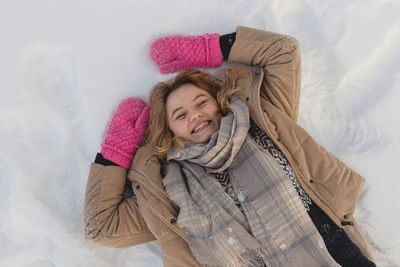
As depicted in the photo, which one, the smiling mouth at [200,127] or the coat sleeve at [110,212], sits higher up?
the smiling mouth at [200,127]

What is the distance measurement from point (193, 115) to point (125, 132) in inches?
17.7

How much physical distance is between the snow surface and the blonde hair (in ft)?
0.55

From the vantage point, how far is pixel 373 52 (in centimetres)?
210

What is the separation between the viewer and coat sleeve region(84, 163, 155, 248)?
1.82m

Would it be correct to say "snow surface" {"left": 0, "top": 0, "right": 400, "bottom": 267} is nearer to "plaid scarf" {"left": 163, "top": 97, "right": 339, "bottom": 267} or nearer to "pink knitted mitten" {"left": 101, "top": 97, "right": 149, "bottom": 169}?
"pink knitted mitten" {"left": 101, "top": 97, "right": 149, "bottom": 169}

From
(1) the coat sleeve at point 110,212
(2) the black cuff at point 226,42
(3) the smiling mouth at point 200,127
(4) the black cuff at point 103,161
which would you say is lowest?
(1) the coat sleeve at point 110,212

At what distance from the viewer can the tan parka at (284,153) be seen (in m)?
1.79

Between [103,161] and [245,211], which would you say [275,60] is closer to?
[245,211]

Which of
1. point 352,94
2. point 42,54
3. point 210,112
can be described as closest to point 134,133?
point 210,112

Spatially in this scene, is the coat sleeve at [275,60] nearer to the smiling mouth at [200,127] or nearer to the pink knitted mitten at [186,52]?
the pink knitted mitten at [186,52]

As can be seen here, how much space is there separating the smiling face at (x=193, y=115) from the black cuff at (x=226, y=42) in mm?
330

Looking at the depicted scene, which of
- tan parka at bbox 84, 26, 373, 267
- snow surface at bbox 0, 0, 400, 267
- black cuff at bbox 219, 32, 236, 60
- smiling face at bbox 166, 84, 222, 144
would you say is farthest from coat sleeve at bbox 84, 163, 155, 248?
black cuff at bbox 219, 32, 236, 60

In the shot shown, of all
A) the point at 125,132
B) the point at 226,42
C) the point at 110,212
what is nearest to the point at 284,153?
the point at 226,42

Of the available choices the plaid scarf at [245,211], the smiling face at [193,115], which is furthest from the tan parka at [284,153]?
the smiling face at [193,115]
